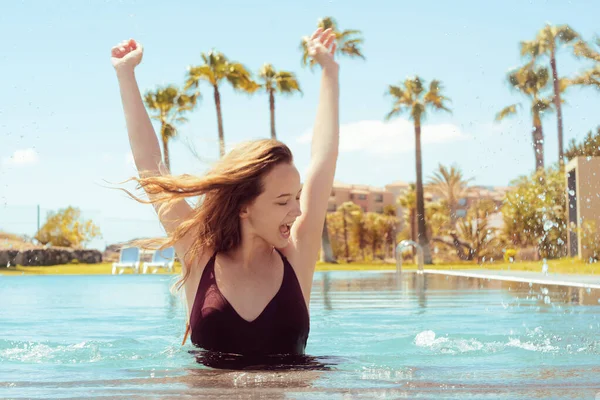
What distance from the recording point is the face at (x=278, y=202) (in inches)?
122

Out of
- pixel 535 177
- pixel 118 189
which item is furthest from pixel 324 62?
pixel 535 177

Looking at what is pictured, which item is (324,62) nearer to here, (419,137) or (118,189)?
(118,189)

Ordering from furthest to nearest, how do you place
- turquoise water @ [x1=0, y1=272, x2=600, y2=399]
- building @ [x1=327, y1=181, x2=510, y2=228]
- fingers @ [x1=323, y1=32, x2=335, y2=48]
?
building @ [x1=327, y1=181, x2=510, y2=228], fingers @ [x1=323, y1=32, x2=335, y2=48], turquoise water @ [x1=0, y1=272, x2=600, y2=399]

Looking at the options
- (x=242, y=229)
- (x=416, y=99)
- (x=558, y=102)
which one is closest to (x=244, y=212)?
(x=242, y=229)

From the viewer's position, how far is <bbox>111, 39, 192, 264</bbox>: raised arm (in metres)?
3.31

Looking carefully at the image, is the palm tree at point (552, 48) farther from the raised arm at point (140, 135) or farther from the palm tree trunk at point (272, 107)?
the raised arm at point (140, 135)

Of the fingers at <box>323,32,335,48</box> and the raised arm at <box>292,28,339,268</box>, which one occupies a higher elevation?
the fingers at <box>323,32,335,48</box>

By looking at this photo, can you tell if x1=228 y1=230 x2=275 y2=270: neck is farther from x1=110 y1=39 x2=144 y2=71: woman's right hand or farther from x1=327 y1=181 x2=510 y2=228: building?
x1=327 y1=181 x2=510 y2=228: building

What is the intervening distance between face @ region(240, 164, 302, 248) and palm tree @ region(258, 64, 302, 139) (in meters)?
38.5

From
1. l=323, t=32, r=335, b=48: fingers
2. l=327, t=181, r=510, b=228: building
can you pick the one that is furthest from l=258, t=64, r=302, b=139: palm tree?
l=327, t=181, r=510, b=228: building

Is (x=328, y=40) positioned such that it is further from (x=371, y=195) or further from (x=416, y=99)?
(x=371, y=195)

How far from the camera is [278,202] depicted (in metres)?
3.12

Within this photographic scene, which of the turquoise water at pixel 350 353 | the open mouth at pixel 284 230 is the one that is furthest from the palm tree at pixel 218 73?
the open mouth at pixel 284 230

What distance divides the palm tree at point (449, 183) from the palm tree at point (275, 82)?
39.8 feet
